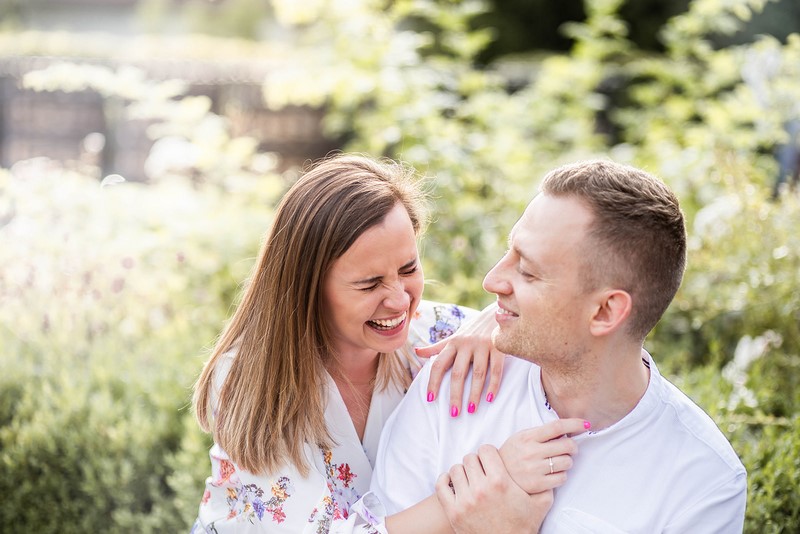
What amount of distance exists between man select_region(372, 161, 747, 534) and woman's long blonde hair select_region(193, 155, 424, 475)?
453mm

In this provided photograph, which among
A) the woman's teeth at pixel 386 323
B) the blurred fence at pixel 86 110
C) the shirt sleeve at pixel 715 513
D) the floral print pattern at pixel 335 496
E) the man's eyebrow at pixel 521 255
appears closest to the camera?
the shirt sleeve at pixel 715 513

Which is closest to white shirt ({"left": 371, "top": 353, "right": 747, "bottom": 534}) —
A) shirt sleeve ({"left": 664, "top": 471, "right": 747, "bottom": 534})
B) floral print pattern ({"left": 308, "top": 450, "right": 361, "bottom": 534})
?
shirt sleeve ({"left": 664, "top": 471, "right": 747, "bottom": 534})

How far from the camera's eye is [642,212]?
204cm

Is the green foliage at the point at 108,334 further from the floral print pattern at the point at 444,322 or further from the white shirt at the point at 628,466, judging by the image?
the white shirt at the point at 628,466

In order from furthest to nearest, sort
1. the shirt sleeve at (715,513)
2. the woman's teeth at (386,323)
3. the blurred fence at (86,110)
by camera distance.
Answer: the blurred fence at (86,110), the woman's teeth at (386,323), the shirt sleeve at (715,513)

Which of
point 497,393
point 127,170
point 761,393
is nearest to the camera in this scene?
point 497,393

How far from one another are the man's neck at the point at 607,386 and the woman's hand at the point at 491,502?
25cm

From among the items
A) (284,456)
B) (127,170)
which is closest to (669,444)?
(284,456)

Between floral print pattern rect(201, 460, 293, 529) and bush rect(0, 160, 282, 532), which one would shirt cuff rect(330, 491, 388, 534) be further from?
bush rect(0, 160, 282, 532)

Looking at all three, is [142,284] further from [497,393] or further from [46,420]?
[497,393]

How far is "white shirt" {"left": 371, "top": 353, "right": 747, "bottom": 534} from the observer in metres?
2.02

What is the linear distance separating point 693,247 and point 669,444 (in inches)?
92.3

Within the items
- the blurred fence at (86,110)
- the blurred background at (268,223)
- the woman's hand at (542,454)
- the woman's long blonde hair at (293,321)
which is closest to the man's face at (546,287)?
the woman's hand at (542,454)

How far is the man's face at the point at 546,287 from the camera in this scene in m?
2.07
